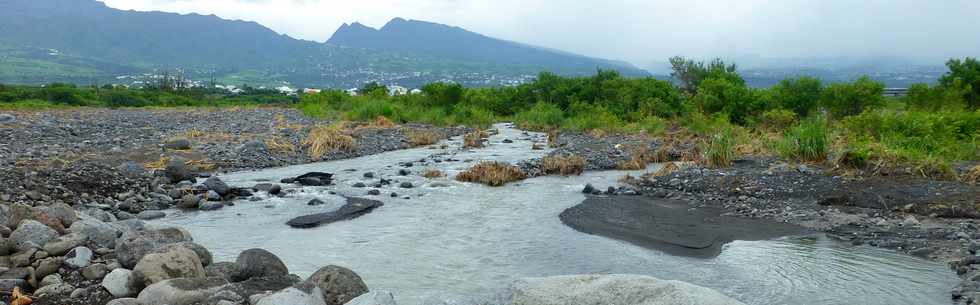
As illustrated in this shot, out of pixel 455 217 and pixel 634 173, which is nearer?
pixel 455 217

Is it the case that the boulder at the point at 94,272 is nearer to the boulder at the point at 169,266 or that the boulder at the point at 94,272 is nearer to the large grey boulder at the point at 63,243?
the boulder at the point at 169,266

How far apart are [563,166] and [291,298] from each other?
14008mm

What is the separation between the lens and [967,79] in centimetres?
3359

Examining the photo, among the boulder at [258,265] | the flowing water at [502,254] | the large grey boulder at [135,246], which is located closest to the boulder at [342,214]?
the flowing water at [502,254]

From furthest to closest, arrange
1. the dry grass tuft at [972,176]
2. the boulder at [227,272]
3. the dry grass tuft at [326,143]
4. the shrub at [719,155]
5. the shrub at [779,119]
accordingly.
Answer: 1. the shrub at [779,119]
2. the dry grass tuft at [326,143]
3. the shrub at [719,155]
4. the dry grass tuft at [972,176]
5. the boulder at [227,272]

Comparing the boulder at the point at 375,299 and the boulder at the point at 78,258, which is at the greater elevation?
the boulder at the point at 375,299

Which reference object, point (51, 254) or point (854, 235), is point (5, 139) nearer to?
point (51, 254)

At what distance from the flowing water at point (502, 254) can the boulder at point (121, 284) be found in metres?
2.45

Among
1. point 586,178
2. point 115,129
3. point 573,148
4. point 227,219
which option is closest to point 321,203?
point 227,219

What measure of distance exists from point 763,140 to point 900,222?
9.77 meters

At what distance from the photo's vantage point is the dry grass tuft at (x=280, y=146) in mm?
23150

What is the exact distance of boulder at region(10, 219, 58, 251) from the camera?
780cm

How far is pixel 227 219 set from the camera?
1280cm

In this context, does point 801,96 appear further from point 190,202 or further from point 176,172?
point 190,202
